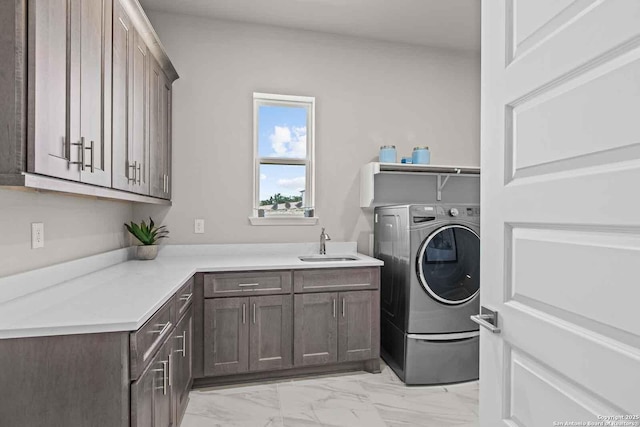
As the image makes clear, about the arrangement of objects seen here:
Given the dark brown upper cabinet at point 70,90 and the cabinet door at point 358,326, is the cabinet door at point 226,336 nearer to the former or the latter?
the cabinet door at point 358,326

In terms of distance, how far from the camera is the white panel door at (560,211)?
65 cm

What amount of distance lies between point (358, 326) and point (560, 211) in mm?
2033

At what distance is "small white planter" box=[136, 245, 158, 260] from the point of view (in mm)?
2604

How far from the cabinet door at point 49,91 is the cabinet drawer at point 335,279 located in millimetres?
1570

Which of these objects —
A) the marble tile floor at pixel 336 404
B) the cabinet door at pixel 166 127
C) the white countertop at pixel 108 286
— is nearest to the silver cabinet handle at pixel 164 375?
the white countertop at pixel 108 286

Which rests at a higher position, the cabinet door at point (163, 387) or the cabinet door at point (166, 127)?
the cabinet door at point (166, 127)

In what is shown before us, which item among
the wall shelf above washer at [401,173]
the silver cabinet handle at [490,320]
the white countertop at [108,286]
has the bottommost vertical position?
the white countertop at [108,286]

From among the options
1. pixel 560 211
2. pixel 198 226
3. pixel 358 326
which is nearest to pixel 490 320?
pixel 560 211

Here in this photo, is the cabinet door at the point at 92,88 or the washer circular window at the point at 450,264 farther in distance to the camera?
the washer circular window at the point at 450,264

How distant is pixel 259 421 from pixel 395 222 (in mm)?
1669

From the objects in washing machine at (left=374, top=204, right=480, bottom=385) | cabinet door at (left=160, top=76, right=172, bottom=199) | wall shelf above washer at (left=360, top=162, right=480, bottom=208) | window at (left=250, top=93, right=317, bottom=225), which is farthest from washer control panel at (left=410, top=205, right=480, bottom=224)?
cabinet door at (left=160, top=76, right=172, bottom=199)

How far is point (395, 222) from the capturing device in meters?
2.76

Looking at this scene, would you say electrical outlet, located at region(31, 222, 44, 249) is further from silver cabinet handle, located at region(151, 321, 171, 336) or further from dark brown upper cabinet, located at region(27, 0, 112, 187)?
silver cabinet handle, located at region(151, 321, 171, 336)

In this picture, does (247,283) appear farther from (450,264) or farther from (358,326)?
(450,264)
